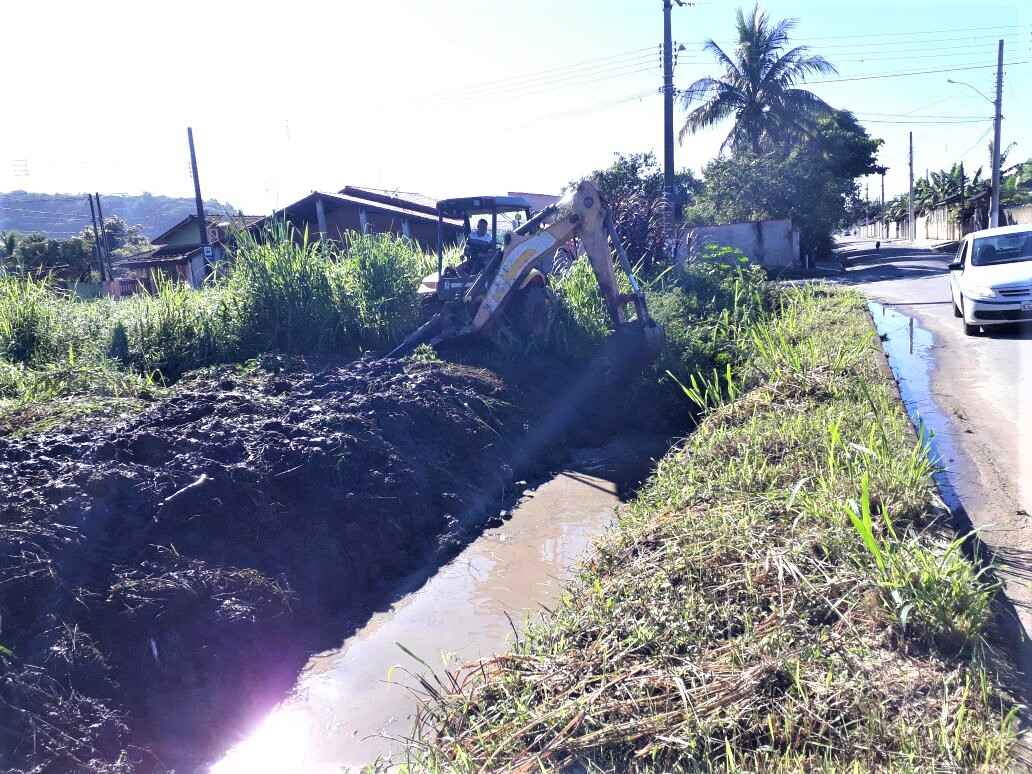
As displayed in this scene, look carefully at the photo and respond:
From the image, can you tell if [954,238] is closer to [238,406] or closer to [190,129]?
[190,129]

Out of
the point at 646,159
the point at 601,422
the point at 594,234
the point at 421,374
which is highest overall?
the point at 646,159

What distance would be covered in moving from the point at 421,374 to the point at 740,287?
587 centimetres

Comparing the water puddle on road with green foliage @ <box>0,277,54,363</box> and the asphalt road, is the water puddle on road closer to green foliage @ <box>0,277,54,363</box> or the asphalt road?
the asphalt road

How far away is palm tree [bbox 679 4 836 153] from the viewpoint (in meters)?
32.6

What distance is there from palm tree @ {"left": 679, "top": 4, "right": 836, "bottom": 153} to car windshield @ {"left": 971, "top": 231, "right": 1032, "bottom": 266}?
2236 centimetres

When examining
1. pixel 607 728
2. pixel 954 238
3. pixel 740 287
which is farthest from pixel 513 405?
pixel 954 238

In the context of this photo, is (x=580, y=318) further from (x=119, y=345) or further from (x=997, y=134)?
(x=997, y=134)

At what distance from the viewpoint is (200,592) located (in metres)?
4.85

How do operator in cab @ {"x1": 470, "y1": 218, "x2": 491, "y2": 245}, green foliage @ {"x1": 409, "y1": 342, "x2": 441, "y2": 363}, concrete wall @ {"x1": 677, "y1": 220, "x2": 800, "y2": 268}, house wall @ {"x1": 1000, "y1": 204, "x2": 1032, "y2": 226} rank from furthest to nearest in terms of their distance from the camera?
1. house wall @ {"x1": 1000, "y1": 204, "x2": 1032, "y2": 226}
2. concrete wall @ {"x1": 677, "y1": 220, "x2": 800, "y2": 268}
3. operator in cab @ {"x1": 470, "y1": 218, "x2": 491, "y2": 245}
4. green foliage @ {"x1": 409, "y1": 342, "x2": 441, "y2": 363}

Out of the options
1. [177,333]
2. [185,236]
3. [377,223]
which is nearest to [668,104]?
[377,223]

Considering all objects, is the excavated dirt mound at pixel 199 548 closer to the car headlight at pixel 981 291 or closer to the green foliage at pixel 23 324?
the green foliage at pixel 23 324

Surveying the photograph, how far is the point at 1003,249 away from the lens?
12672 mm

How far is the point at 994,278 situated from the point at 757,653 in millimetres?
10792

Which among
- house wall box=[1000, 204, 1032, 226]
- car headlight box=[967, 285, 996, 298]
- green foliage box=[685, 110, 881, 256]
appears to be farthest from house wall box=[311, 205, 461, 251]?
house wall box=[1000, 204, 1032, 226]
